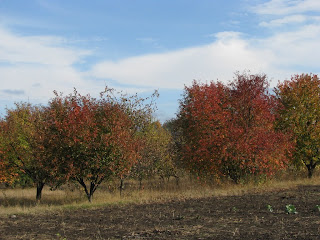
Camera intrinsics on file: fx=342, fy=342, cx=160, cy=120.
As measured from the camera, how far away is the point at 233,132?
18875 millimetres

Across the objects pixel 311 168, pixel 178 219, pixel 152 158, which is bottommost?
pixel 178 219

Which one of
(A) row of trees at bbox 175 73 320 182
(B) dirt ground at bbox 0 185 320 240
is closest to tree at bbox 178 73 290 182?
(A) row of trees at bbox 175 73 320 182

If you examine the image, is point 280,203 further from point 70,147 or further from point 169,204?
point 70,147

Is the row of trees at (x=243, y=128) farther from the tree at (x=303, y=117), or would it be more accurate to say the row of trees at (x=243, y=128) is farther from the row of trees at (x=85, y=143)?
the row of trees at (x=85, y=143)

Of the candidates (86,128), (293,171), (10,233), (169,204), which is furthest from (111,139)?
(293,171)

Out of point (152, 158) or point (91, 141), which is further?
point (152, 158)

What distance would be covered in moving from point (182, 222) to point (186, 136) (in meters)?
11.8

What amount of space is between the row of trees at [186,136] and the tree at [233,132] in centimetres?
6

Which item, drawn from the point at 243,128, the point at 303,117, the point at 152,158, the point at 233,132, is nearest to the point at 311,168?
the point at 303,117

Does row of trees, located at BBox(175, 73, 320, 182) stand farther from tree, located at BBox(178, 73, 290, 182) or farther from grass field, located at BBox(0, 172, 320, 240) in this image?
grass field, located at BBox(0, 172, 320, 240)

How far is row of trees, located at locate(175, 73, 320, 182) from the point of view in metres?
19.1

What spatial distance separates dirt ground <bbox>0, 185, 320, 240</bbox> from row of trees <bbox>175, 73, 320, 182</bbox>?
14.6 feet

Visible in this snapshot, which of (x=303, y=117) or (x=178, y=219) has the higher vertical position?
(x=303, y=117)

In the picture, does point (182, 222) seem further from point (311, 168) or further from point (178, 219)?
point (311, 168)
